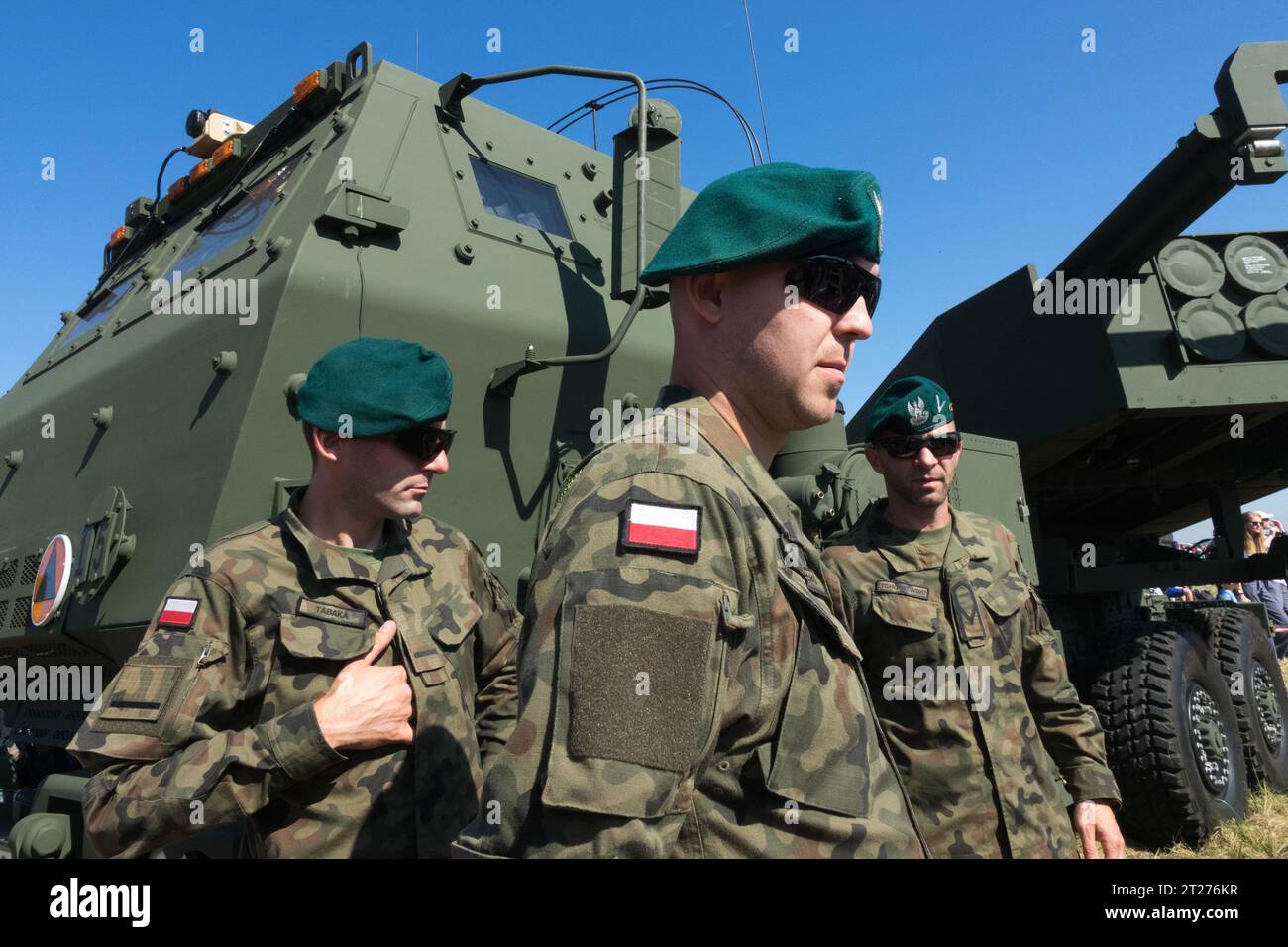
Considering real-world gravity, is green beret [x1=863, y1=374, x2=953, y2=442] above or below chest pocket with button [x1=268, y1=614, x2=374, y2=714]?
above

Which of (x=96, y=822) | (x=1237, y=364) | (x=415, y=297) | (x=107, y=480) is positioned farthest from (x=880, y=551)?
(x=1237, y=364)

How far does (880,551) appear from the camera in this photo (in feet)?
8.95

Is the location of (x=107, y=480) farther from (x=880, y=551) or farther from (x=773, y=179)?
(x=773, y=179)

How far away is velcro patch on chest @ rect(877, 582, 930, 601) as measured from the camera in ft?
8.51

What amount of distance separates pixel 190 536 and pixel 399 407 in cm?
97

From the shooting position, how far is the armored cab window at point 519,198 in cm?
354

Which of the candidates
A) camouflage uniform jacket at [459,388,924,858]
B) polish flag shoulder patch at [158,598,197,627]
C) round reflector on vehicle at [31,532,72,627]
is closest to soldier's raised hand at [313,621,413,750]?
polish flag shoulder patch at [158,598,197,627]

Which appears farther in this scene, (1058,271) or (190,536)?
(1058,271)

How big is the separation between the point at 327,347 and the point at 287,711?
1.32m

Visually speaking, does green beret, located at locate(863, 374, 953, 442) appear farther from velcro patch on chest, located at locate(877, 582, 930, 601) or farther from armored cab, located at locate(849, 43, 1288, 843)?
armored cab, located at locate(849, 43, 1288, 843)

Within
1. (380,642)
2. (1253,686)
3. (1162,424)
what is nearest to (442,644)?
(380,642)

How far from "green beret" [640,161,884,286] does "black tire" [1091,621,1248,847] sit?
3.97 metres

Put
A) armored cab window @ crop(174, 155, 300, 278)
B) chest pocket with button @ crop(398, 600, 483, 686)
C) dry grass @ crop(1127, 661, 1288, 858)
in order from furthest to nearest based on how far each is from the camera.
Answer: dry grass @ crop(1127, 661, 1288, 858)
armored cab window @ crop(174, 155, 300, 278)
chest pocket with button @ crop(398, 600, 483, 686)
